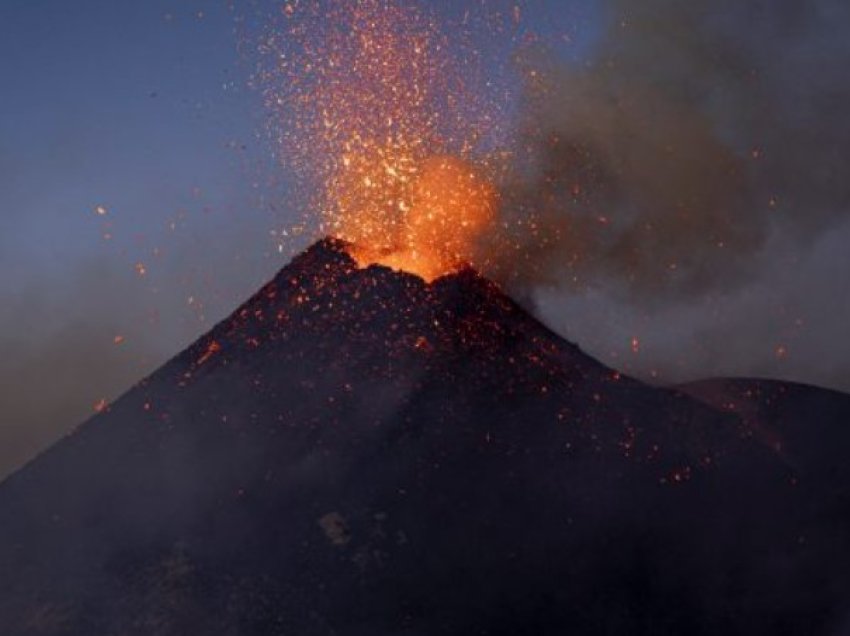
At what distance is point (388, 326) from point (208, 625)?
10.9 meters

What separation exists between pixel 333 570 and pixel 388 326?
8.94 metres

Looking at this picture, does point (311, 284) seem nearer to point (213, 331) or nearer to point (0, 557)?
point (213, 331)

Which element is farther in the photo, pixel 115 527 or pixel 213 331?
pixel 213 331

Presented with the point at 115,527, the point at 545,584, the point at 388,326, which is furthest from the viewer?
the point at 388,326

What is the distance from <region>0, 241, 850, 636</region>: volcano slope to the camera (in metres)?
22.7

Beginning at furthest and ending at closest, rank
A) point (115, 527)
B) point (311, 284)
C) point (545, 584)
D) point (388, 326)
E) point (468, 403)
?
1. point (311, 284)
2. point (388, 326)
3. point (468, 403)
4. point (115, 527)
5. point (545, 584)

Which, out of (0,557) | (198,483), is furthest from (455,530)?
(0,557)

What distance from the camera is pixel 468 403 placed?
27609 millimetres

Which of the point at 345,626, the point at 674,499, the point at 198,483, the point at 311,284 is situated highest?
the point at 311,284

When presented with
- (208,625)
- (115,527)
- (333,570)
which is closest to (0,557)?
(115,527)

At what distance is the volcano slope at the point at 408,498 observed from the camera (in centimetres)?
2266

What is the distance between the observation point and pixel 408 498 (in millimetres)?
24688

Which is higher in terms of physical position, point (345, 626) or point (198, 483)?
point (198, 483)

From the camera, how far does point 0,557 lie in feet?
83.4
